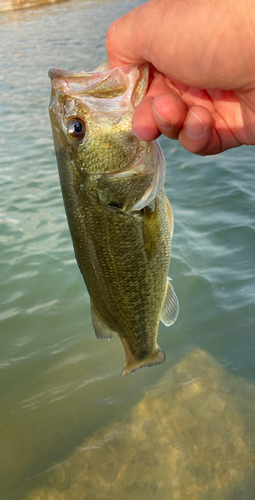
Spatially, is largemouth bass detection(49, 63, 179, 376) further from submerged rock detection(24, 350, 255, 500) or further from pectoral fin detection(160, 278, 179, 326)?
submerged rock detection(24, 350, 255, 500)

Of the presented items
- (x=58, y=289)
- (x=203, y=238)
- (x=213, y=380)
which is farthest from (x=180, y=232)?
(x=213, y=380)

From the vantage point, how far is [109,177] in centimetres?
201

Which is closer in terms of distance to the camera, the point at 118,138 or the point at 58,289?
the point at 118,138

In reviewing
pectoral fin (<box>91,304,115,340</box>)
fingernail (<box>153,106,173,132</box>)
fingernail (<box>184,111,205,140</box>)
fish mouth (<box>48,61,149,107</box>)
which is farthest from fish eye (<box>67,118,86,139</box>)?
pectoral fin (<box>91,304,115,340</box>)

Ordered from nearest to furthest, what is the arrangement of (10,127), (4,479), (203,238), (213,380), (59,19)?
(4,479)
(213,380)
(203,238)
(10,127)
(59,19)

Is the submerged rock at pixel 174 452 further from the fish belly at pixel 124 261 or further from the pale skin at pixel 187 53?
the pale skin at pixel 187 53

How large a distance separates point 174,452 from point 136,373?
937 millimetres

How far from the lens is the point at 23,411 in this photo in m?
3.99

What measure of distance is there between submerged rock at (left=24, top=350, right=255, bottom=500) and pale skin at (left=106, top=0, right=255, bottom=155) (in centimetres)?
261

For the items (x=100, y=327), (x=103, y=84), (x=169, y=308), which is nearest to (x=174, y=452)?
(x=169, y=308)

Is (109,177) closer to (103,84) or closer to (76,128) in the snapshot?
(76,128)

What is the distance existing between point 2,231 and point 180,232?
2879mm

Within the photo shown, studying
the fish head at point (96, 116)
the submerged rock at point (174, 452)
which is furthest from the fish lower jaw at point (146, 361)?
the fish head at point (96, 116)

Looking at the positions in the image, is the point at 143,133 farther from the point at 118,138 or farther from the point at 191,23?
the point at 191,23
